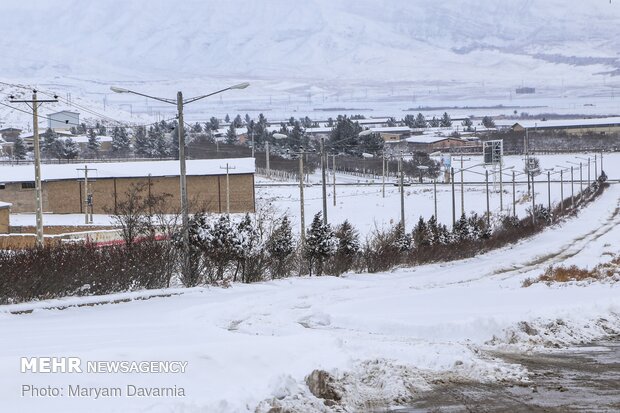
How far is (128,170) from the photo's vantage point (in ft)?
294

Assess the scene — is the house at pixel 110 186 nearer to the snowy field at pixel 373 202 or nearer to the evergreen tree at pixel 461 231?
the snowy field at pixel 373 202

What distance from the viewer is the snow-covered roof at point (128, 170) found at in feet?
287

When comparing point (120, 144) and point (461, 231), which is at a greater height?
point (120, 144)

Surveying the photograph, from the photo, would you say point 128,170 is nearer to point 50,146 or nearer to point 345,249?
point 345,249

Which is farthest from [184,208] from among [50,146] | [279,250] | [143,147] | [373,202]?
[143,147]

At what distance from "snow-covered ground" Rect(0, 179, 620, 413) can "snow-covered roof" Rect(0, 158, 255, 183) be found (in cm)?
5275

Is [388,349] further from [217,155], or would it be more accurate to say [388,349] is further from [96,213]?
[217,155]

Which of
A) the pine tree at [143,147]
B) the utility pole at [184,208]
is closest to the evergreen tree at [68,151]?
the pine tree at [143,147]

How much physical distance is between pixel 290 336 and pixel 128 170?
241 ft

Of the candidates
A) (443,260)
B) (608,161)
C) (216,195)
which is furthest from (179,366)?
(608,161)

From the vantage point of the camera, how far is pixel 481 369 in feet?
54.8

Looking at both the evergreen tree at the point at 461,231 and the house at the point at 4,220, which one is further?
the evergreen tree at the point at 461,231

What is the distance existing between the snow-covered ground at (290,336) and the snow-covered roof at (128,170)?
52753 millimetres

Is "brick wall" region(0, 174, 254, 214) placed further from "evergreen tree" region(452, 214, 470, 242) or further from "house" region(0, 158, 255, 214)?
"evergreen tree" region(452, 214, 470, 242)
